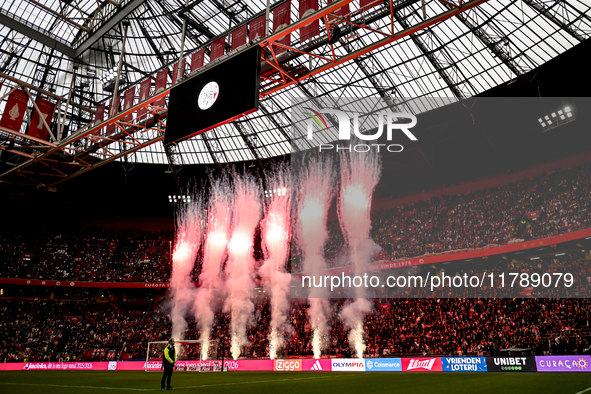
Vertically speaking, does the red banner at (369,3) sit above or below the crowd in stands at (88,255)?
above

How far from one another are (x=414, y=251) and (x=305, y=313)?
11671 mm

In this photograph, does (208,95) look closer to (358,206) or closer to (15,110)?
(15,110)

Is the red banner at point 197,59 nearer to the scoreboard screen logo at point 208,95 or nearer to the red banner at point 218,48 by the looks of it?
the red banner at point 218,48

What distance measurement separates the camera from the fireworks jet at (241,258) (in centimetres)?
4134

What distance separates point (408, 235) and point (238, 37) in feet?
94.7

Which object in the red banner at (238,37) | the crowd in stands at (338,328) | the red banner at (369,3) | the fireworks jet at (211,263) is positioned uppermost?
the red banner at (238,37)

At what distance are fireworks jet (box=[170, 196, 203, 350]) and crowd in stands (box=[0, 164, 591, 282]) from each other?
2.02 m

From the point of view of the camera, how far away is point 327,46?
105 ft

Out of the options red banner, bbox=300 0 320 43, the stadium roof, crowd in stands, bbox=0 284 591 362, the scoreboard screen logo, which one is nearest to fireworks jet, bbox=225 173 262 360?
crowd in stands, bbox=0 284 591 362

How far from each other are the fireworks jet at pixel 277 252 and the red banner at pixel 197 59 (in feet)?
76.6

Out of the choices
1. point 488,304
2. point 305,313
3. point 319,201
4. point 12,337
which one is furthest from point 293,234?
point 12,337

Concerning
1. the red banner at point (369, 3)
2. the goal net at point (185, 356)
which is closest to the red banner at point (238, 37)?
the red banner at point (369, 3)

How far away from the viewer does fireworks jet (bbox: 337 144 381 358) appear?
39344mm

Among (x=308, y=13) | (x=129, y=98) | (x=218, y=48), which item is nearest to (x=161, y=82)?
(x=129, y=98)
